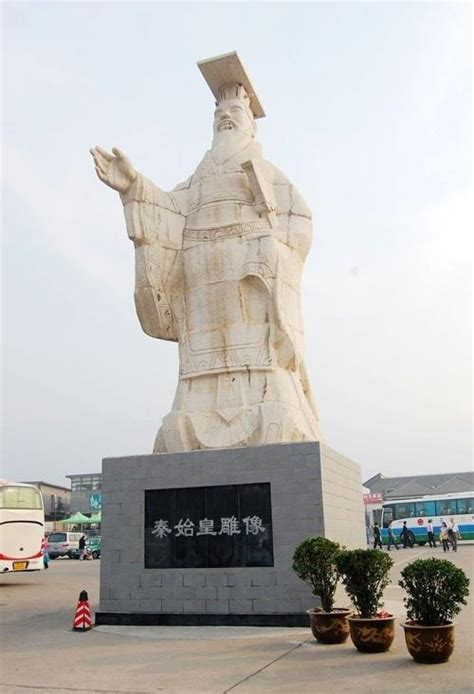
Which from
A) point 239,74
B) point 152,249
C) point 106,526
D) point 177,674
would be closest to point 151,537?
point 106,526

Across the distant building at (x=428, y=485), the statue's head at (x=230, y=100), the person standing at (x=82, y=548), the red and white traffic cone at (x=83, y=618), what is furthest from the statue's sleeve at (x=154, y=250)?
the distant building at (x=428, y=485)

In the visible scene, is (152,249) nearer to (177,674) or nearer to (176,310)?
(176,310)

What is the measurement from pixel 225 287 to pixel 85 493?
129 feet

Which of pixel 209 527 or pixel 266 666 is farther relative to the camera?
pixel 209 527

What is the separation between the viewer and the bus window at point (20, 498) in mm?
13406

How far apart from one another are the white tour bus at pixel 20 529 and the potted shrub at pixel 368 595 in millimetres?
9280

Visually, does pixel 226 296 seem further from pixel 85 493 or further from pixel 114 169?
pixel 85 493

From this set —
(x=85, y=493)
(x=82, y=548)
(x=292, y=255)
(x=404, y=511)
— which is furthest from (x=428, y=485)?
(x=292, y=255)

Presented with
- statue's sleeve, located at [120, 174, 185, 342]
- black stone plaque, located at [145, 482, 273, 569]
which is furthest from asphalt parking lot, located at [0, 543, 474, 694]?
statue's sleeve, located at [120, 174, 185, 342]

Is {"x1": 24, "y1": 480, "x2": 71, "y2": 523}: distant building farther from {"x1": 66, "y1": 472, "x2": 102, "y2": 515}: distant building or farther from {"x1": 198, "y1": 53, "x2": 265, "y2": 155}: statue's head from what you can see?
{"x1": 198, "y1": 53, "x2": 265, "y2": 155}: statue's head

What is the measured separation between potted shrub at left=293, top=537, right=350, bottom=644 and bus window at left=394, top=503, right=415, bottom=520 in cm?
1970

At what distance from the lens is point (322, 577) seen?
6.07 metres

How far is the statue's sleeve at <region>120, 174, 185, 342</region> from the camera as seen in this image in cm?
905

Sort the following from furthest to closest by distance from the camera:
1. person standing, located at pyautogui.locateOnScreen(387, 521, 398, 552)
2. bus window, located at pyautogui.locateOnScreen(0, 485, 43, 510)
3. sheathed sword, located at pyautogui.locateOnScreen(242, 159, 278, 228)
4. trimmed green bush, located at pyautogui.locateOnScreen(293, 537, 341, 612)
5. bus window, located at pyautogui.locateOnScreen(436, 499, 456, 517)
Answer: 1. bus window, located at pyautogui.locateOnScreen(436, 499, 456, 517)
2. person standing, located at pyautogui.locateOnScreen(387, 521, 398, 552)
3. bus window, located at pyautogui.locateOnScreen(0, 485, 43, 510)
4. sheathed sword, located at pyautogui.locateOnScreen(242, 159, 278, 228)
5. trimmed green bush, located at pyautogui.locateOnScreen(293, 537, 341, 612)
